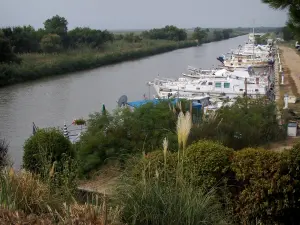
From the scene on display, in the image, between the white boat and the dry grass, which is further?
the white boat

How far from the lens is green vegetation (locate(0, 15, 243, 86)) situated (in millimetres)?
32000

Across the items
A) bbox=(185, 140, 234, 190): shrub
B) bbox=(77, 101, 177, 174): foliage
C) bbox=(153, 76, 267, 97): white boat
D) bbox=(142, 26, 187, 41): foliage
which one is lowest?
bbox=(153, 76, 267, 97): white boat

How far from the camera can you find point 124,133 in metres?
7.98

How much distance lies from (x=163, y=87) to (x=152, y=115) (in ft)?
49.2

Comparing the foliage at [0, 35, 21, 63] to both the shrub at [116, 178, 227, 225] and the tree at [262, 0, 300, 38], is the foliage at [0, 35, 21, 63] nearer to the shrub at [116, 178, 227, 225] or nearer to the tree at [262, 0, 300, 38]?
the tree at [262, 0, 300, 38]

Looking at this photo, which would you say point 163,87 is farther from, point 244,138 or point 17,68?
point 244,138

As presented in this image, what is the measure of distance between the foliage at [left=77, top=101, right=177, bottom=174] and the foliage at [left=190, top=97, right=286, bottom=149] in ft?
1.96

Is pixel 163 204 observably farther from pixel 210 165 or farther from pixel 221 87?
pixel 221 87

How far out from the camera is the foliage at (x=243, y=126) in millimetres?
7973

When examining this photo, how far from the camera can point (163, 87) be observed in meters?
23.0

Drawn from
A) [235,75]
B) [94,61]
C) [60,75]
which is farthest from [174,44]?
[235,75]

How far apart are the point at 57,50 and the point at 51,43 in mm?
1049

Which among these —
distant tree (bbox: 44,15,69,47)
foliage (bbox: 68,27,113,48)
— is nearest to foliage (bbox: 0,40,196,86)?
foliage (bbox: 68,27,113,48)

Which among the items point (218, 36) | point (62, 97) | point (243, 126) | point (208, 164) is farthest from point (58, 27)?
point (218, 36)
